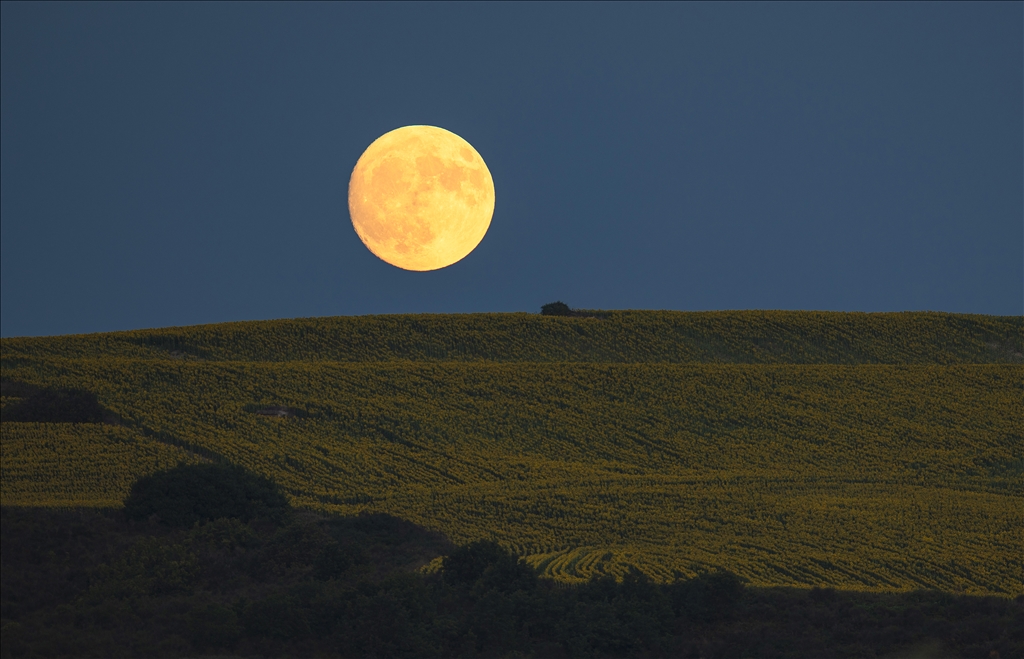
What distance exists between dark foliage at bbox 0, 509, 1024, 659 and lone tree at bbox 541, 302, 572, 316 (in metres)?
48.5

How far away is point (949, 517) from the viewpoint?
42250 mm

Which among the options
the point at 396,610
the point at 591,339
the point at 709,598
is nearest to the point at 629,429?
the point at 591,339

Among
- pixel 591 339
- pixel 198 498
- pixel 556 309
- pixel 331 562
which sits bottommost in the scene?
pixel 331 562

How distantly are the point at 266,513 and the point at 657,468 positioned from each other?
18182mm

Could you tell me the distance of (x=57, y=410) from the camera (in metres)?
48.3

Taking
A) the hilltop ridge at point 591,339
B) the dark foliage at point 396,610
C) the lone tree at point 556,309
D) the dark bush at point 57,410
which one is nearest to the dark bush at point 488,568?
the dark foliage at point 396,610

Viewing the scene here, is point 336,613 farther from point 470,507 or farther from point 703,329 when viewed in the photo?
point 703,329

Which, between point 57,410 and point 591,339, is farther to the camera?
point 591,339

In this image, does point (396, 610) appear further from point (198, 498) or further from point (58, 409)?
point (58, 409)

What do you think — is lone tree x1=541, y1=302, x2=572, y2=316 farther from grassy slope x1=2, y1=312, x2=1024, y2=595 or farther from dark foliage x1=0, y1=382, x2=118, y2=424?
dark foliage x1=0, y1=382, x2=118, y2=424

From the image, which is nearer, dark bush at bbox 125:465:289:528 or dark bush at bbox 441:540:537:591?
dark bush at bbox 441:540:537:591

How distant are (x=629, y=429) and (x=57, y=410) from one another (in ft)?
85.9

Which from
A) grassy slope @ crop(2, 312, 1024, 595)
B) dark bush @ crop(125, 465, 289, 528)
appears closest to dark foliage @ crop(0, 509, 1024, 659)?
dark bush @ crop(125, 465, 289, 528)

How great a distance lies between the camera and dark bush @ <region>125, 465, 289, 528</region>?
37.3m
